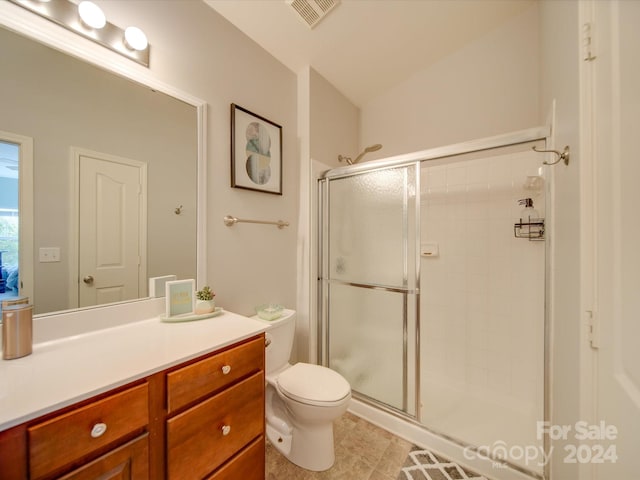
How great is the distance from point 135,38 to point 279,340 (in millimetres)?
1703

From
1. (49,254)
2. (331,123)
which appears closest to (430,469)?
(49,254)

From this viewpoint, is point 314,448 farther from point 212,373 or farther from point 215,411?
point 212,373

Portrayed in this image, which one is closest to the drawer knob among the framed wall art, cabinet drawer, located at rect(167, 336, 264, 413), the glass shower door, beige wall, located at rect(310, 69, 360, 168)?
cabinet drawer, located at rect(167, 336, 264, 413)

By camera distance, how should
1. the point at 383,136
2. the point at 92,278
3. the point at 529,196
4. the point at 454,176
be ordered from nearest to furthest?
the point at 92,278 < the point at 529,196 < the point at 454,176 < the point at 383,136

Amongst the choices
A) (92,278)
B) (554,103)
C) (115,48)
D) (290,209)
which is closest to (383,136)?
(290,209)

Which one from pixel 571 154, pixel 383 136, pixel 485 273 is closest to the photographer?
pixel 571 154

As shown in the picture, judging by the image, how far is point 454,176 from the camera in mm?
2066

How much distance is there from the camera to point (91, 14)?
0.99m

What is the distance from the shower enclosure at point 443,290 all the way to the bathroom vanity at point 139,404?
1.01m

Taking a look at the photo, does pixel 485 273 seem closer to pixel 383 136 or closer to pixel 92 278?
pixel 383 136

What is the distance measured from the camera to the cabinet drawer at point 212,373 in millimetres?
783

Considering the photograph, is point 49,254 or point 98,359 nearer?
point 98,359

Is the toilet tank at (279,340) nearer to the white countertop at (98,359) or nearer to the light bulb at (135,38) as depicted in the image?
the white countertop at (98,359)

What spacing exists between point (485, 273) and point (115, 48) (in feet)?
8.57
